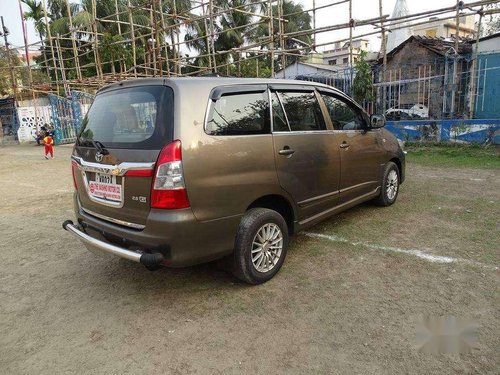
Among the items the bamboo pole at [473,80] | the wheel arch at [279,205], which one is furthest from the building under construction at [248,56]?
the wheel arch at [279,205]

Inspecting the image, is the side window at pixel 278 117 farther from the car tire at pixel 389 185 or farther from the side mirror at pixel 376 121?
the car tire at pixel 389 185

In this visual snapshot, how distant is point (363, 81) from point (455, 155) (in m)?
3.98

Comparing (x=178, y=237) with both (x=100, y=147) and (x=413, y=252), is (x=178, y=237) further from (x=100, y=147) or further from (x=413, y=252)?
(x=413, y=252)

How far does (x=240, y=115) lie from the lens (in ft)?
10.6

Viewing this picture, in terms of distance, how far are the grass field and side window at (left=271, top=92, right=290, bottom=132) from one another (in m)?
6.01

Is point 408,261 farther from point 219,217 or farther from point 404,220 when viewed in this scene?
point 219,217

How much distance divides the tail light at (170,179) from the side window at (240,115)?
0.34m

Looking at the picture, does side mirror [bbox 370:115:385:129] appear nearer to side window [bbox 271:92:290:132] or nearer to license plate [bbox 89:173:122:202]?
side window [bbox 271:92:290:132]

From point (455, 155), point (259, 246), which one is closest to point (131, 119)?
point (259, 246)

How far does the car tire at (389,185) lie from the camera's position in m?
5.18

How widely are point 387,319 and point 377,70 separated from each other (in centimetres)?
1293

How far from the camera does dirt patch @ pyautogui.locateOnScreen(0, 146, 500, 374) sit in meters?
2.44

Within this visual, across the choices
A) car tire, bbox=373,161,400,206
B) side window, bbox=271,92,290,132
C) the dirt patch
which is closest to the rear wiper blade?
the dirt patch

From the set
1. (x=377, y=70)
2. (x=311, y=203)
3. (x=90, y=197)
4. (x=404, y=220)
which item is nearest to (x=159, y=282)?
(x=90, y=197)
